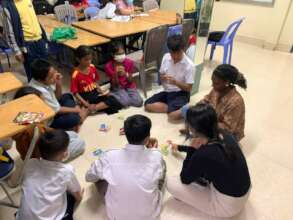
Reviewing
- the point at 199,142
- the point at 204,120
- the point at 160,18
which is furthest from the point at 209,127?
the point at 160,18

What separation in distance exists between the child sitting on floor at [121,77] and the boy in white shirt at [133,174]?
56.2 inches

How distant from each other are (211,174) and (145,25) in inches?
105

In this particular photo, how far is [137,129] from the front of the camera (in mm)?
1356

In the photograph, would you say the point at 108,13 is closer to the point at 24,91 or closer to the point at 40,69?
the point at 40,69

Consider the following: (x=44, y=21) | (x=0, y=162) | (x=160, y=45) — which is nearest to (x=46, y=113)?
(x=0, y=162)

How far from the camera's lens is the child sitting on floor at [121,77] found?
9.05ft

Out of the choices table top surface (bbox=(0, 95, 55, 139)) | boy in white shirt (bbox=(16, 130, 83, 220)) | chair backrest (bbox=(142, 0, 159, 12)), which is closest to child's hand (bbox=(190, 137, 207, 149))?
boy in white shirt (bbox=(16, 130, 83, 220))

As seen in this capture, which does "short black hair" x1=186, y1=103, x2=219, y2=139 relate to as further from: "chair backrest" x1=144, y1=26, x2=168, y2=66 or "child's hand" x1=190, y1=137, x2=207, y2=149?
"chair backrest" x1=144, y1=26, x2=168, y2=66

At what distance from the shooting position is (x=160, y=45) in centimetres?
310

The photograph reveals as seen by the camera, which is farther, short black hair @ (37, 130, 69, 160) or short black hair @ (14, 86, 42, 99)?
short black hair @ (14, 86, 42, 99)

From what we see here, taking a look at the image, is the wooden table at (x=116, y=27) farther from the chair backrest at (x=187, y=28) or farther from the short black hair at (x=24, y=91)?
the short black hair at (x=24, y=91)

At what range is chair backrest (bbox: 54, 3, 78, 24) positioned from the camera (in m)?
3.68

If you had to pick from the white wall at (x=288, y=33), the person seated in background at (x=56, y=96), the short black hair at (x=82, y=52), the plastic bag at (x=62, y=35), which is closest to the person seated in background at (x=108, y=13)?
the plastic bag at (x=62, y=35)

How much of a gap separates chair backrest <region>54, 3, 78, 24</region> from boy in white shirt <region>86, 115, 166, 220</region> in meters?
3.02
